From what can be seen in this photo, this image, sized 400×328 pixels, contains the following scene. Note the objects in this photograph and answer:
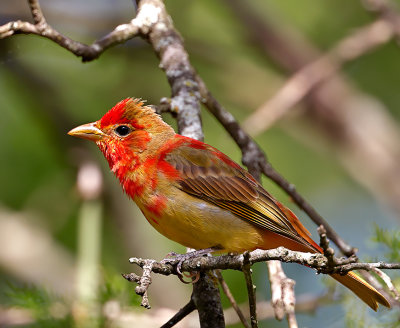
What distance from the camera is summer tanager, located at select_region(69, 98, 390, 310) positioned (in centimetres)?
357

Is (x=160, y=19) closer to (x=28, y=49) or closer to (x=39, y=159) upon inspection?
(x=28, y=49)

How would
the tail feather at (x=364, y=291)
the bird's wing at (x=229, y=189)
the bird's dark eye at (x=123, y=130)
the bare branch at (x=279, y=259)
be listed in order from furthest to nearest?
the bird's dark eye at (x=123, y=130), the bird's wing at (x=229, y=189), the tail feather at (x=364, y=291), the bare branch at (x=279, y=259)

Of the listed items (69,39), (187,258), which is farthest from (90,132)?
(187,258)

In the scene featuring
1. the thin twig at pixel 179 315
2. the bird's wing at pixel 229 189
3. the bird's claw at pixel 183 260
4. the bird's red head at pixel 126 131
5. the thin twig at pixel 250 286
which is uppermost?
the bird's red head at pixel 126 131

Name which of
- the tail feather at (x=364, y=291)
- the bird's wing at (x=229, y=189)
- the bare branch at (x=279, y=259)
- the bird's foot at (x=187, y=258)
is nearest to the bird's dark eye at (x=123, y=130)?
the bird's wing at (x=229, y=189)

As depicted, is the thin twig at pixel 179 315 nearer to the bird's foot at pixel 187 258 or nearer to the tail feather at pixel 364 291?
the bird's foot at pixel 187 258

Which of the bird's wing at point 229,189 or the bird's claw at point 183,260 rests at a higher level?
the bird's wing at point 229,189

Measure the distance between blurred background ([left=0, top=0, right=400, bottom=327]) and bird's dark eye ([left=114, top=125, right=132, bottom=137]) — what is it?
88 centimetres

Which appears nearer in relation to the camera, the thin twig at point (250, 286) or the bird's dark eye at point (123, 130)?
the thin twig at point (250, 286)

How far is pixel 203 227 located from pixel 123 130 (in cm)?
107

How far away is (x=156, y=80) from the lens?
6953 mm

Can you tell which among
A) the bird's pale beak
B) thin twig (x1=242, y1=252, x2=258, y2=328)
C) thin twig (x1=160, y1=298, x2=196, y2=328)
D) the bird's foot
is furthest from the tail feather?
the bird's pale beak

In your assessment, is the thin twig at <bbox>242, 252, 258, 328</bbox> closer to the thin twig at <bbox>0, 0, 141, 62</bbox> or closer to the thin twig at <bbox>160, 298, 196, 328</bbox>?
the thin twig at <bbox>160, 298, 196, 328</bbox>

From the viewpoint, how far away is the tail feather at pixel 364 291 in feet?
11.0
